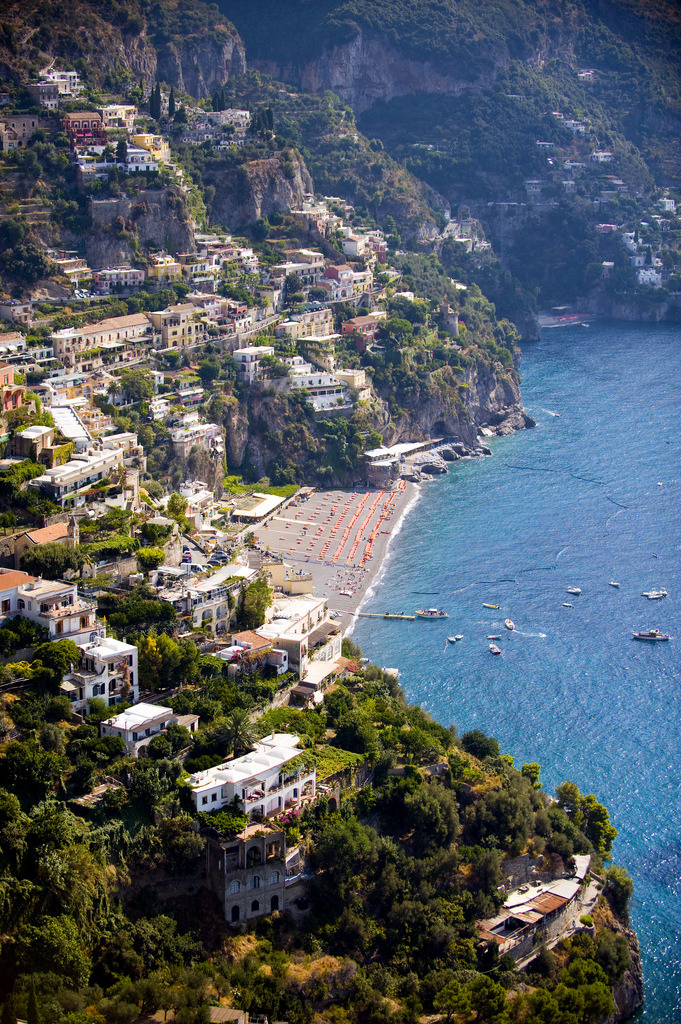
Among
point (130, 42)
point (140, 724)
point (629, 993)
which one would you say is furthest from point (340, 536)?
point (130, 42)

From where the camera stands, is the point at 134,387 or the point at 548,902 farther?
the point at 134,387

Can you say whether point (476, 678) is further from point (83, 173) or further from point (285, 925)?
point (83, 173)

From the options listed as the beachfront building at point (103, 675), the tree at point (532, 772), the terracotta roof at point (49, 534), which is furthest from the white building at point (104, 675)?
the tree at point (532, 772)

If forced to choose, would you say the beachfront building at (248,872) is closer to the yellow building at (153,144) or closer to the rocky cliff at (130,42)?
the yellow building at (153,144)

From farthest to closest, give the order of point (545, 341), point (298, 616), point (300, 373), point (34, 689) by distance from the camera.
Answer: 1. point (545, 341)
2. point (300, 373)
3. point (298, 616)
4. point (34, 689)

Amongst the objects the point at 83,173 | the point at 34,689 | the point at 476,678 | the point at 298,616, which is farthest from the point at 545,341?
the point at 34,689

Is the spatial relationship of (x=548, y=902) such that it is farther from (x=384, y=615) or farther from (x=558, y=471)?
(x=558, y=471)
